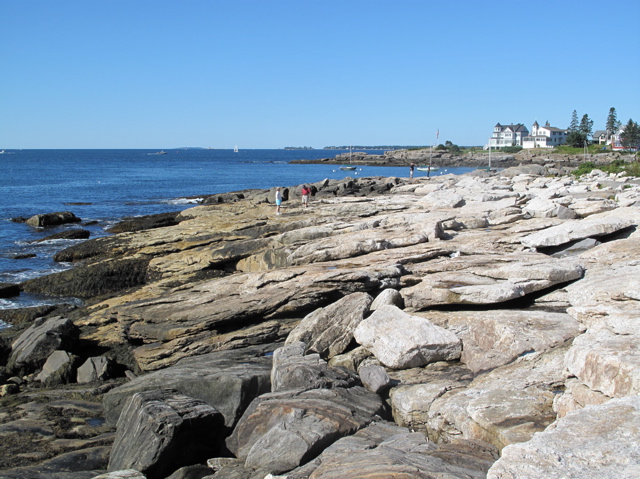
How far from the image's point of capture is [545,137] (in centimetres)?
14975

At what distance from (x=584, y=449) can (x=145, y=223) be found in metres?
38.7

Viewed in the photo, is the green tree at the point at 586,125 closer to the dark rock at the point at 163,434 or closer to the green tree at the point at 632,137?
the green tree at the point at 632,137

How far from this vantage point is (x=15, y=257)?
30.5 meters

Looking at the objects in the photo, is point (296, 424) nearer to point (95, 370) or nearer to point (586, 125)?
point (95, 370)

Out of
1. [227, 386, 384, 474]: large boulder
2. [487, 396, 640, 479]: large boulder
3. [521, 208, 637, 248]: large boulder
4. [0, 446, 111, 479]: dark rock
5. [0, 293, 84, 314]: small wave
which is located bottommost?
[0, 293, 84, 314]: small wave

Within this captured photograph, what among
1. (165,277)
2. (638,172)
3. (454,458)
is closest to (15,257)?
(165,277)

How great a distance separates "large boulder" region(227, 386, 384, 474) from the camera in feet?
25.8

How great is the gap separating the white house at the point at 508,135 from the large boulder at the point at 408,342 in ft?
538

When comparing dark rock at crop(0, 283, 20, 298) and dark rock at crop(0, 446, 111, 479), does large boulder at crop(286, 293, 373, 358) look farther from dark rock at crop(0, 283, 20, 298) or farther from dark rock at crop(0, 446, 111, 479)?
dark rock at crop(0, 283, 20, 298)

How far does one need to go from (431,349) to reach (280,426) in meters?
3.72

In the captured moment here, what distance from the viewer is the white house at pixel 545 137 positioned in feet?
491

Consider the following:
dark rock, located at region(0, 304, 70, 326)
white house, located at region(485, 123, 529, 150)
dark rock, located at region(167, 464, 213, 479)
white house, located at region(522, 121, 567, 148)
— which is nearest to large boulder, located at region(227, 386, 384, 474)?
dark rock, located at region(167, 464, 213, 479)

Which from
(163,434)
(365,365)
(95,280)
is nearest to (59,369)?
(163,434)

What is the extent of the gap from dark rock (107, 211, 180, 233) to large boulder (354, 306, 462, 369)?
29.1 m
